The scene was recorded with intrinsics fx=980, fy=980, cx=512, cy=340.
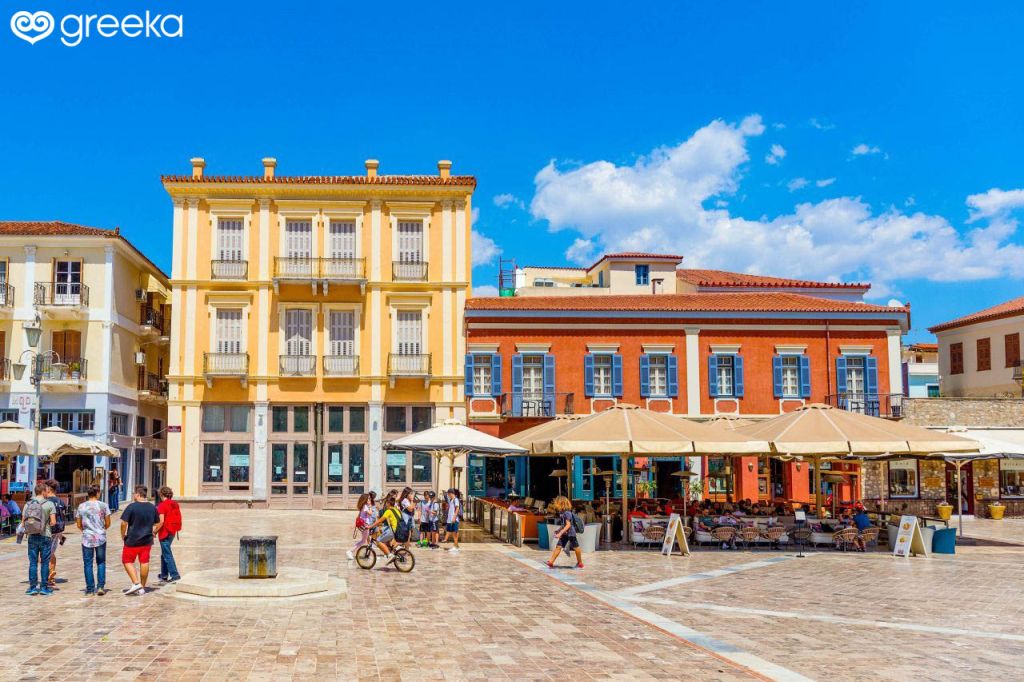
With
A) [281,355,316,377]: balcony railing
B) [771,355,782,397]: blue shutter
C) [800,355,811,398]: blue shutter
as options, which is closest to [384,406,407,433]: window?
[281,355,316,377]: balcony railing

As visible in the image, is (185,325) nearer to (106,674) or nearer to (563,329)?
(563,329)

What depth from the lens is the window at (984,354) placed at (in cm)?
4094

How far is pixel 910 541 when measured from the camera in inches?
774

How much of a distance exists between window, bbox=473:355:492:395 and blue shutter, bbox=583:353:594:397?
3378 mm

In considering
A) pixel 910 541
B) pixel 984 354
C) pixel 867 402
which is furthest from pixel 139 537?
pixel 984 354

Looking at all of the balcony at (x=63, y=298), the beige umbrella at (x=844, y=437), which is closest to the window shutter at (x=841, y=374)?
the beige umbrella at (x=844, y=437)

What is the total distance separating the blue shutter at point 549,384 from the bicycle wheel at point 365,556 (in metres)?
17.5

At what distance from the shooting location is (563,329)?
3453 cm

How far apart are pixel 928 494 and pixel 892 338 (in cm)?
569

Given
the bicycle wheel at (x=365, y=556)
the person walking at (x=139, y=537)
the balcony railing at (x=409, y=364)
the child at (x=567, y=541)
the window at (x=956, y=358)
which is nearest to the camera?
the person walking at (x=139, y=537)

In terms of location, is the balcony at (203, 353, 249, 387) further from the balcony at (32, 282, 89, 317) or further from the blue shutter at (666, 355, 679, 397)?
the blue shutter at (666, 355, 679, 397)

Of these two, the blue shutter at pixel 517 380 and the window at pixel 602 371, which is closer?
the blue shutter at pixel 517 380

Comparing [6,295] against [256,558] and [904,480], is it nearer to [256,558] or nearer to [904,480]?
[256,558]

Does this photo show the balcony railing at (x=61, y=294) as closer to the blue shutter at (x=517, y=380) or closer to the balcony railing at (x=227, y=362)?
the balcony railing at (x=227, y=362)
